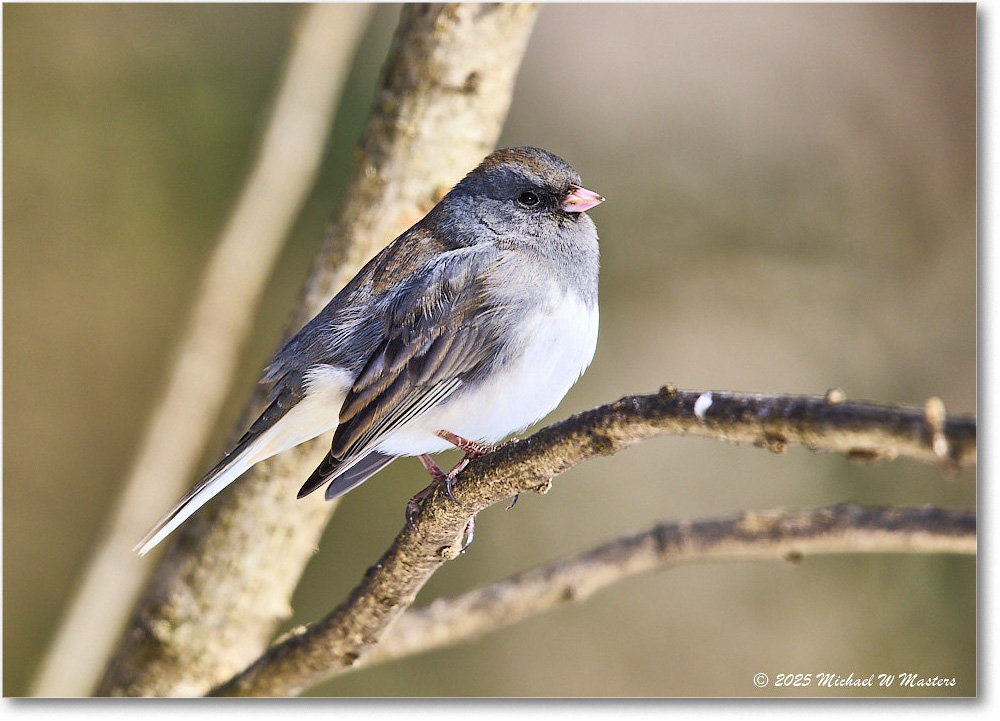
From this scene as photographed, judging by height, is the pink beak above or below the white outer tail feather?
above

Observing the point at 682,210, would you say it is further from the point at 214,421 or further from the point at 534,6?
the point at 214,421

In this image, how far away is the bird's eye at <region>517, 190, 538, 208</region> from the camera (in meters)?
1.68

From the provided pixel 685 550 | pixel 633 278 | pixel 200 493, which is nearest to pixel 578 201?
pixel 685 550

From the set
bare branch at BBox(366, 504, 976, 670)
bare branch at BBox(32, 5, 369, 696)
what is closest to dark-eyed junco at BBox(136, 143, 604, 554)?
bare branch at BBox(366, 504, 976, 670)

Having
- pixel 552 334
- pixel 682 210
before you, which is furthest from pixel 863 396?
pixel 552 334

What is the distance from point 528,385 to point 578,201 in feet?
1.37

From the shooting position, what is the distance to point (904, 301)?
85.4 inches

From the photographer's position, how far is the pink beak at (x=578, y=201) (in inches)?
64.7

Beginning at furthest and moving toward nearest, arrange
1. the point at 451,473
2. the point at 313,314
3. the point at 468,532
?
the point at 313,314
the point at 468,532
the point at 451,473

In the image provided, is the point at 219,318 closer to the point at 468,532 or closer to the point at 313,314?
the point at 313,314

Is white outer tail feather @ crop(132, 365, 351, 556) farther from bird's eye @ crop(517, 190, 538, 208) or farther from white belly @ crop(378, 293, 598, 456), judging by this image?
bird's eye @ crop(517, 190, 538, 208)

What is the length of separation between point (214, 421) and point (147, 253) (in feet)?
1.69

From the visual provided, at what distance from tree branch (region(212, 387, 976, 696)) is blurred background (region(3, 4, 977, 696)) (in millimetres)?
754

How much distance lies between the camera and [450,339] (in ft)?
4.93
